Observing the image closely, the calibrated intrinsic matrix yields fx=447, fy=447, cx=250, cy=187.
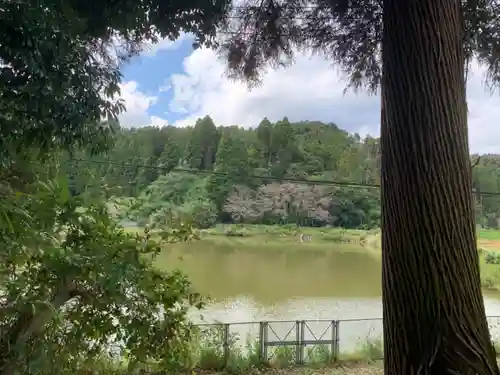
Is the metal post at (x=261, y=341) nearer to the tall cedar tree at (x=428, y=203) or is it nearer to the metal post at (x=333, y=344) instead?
the metal post at (x=333, y=344)

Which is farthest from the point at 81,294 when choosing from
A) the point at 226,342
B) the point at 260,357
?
A: the point at 260,357

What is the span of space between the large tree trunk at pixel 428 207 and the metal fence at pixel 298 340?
118 inches

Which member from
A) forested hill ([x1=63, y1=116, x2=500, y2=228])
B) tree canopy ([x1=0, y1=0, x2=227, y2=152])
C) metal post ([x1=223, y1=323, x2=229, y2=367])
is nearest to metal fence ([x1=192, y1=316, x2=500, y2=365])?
metal post ([x1=223, y1=323, x2=229, y2=367])

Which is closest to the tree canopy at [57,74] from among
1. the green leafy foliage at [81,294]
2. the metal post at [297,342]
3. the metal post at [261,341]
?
the green leafy foliage at [81,294]

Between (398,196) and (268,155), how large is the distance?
351cm

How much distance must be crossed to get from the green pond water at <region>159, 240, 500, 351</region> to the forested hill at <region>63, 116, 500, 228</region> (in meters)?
0.47

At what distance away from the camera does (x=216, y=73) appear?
221 centimetres

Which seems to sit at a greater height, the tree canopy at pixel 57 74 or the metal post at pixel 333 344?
the tree canopy at pixel 57 74

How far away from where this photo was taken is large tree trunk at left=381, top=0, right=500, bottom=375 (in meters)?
1.09

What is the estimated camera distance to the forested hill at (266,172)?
148 inches

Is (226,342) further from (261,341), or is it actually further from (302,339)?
(302,339)

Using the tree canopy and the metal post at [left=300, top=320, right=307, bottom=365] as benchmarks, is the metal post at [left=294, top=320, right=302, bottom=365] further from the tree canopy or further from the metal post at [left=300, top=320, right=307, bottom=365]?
the tree canopy

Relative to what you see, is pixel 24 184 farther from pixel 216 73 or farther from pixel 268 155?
pixel 268 155

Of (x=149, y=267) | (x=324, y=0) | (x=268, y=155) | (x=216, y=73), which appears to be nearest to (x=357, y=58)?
(x=324, y=0)
